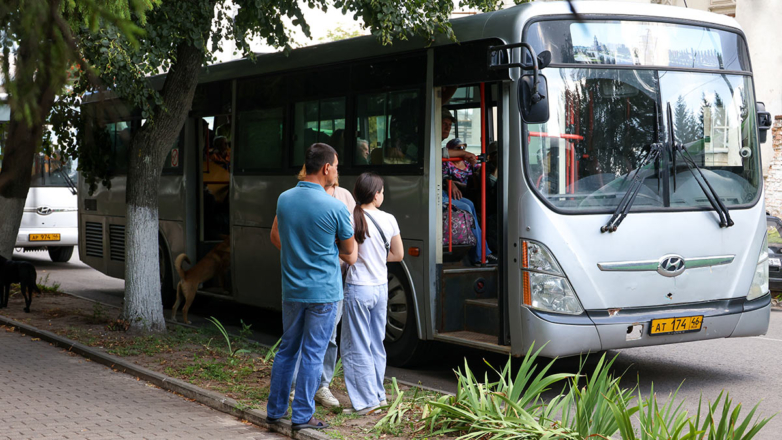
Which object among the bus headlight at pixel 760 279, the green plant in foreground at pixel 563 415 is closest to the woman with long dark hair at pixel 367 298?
the green plant in foreground at pixel 563 415

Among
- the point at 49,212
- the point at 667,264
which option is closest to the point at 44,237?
the point at 49,212

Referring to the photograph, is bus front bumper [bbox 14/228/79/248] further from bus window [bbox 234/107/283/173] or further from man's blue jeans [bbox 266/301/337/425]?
man's blue jeans [bbox 266/301/337/425]

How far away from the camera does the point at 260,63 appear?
1047 cm

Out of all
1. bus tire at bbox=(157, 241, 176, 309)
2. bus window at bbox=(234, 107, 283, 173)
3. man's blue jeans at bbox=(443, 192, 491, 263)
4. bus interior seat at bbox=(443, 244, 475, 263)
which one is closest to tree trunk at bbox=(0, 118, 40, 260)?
bus tire at bbox=(157, 241, 176, 309)

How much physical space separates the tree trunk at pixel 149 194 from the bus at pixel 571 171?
5.49 ft

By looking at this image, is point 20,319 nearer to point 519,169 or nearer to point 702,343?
point 519,169

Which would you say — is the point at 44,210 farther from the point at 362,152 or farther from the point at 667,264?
the point at 667,264

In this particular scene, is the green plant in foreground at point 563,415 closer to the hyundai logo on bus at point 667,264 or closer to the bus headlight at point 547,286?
the bus headlight at point 547,286

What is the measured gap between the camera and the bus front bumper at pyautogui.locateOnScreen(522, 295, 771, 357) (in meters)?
7.01

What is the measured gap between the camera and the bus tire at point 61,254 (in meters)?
20.8

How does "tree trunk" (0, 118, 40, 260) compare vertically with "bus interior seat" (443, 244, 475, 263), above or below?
above

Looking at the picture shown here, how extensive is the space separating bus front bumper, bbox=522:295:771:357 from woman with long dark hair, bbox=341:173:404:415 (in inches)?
48.5

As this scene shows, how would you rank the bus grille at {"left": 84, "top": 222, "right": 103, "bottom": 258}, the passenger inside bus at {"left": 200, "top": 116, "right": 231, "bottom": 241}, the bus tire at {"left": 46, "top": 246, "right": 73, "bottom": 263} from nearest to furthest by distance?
the passenger inside bus at {"left": 200, "top": 116, "right": 231, "bottom": 241}
the bus grille at {"left": 84, "top": 222, "right": 103, "bottom": 258}
the bus tire at {"left": 46, "top": 246, "right": 73, "bottom": 263}

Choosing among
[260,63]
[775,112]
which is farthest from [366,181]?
[775,112]
